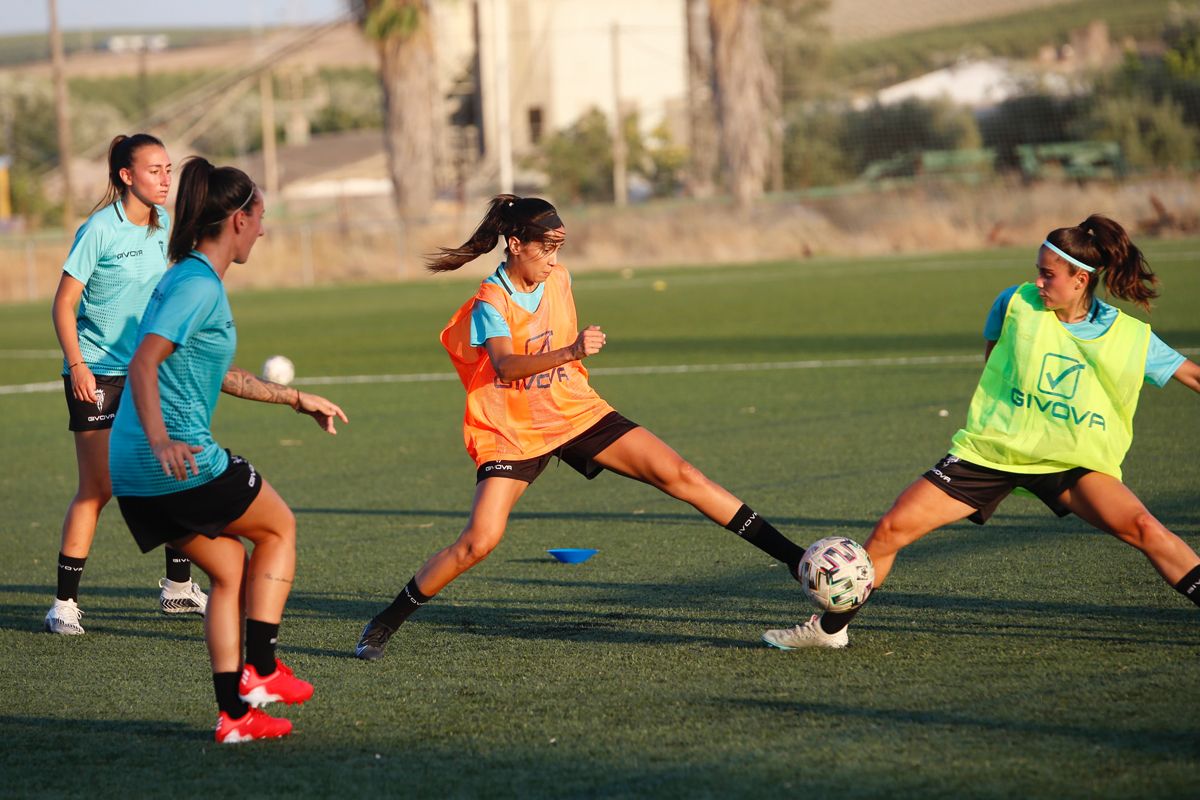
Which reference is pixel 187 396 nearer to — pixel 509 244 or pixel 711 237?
pixel 509 244

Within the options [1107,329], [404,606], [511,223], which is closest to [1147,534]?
[1107,329]

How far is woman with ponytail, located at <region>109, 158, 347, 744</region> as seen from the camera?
4.57 m

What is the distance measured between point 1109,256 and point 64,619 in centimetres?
438

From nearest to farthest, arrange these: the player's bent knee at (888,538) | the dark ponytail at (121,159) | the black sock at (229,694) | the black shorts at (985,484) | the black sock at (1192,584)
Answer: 1. the black sock at (229,694)
2. the black sock at (1192,584)
3. the black shorts at (985,484)
4. the player's bent knee at (888,538)
5. the dark ponytail at (121,159)

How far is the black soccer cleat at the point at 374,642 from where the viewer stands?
586 cm

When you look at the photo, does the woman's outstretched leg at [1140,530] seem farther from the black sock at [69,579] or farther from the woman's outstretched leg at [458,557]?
the black sock at [69,579]

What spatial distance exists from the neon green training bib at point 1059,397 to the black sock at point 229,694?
8.46 ft

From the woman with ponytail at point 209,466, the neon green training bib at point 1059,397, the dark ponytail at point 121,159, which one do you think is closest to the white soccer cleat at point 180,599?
the dark ponytail at point 121,159

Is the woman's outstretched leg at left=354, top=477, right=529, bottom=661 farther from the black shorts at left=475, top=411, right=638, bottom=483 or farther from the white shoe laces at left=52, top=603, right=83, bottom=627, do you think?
the white shoe laces at left=52, top=603, right=83, bottom=627

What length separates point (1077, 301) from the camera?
5391 millimetres

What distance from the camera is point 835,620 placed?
5664 millimetres

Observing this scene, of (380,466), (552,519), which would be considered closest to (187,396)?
(552,519)

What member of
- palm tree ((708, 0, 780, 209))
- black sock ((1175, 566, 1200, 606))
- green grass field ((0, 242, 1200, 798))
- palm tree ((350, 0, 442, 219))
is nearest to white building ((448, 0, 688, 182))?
palm tree ((708, 0, 780, 209))

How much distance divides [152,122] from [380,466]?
64.4 m
